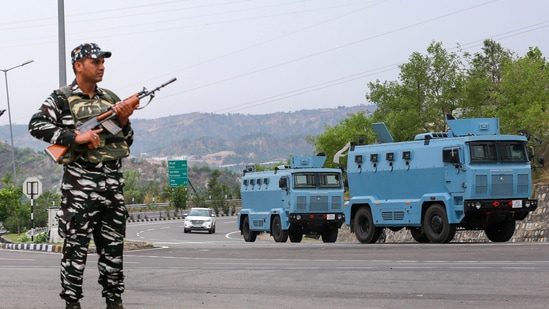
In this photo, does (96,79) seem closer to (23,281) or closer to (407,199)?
(23,281)

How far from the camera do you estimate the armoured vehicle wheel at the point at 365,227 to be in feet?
107

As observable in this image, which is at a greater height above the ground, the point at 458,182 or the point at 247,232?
the point at 458,182

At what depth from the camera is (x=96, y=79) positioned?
8516mm

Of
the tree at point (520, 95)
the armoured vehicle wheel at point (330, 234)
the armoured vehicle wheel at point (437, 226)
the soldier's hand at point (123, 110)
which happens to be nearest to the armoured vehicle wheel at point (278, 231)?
the armoured vehicle wheel at point (330, 234)


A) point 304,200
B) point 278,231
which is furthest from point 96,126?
point 278,231

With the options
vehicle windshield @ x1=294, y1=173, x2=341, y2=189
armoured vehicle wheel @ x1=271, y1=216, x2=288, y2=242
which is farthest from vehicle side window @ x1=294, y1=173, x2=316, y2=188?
armoured vehicle wheel @ x1=271, y1=216, x2=288, y2=242

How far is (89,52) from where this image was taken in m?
8.48

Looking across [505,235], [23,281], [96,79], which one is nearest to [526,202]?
[505,235]

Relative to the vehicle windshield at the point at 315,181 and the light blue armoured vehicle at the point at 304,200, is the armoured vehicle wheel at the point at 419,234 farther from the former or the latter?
the vehicle windshield at the point at 315,181

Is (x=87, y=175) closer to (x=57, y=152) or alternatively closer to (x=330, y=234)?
(x=57, y=152)

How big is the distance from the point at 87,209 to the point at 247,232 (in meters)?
36.1

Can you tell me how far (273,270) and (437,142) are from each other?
14.1m

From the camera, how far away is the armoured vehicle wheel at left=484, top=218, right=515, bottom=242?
100ft

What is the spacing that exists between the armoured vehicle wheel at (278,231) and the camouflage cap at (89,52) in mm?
30932
